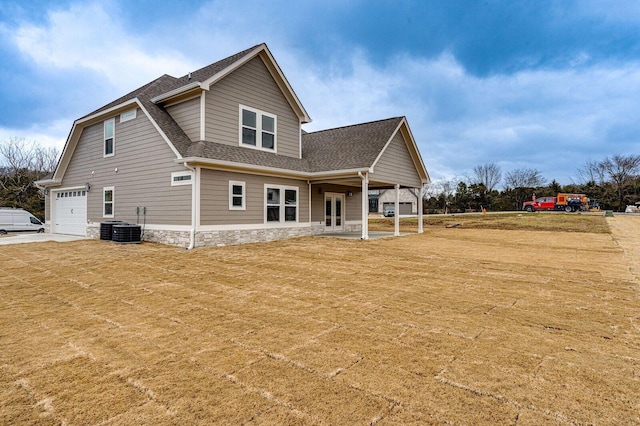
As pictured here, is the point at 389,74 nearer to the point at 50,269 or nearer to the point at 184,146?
the point at 184,146

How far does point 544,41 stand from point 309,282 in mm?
19301

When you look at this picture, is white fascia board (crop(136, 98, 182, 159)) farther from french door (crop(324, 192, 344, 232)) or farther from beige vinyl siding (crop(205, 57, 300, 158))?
french door (crop(324, 192, 344, 232))

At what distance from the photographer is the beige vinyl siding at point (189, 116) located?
12188 mm

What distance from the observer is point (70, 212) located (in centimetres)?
1700

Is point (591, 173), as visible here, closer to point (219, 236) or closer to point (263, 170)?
point (263, 170)

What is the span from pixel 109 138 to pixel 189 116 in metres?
4.71

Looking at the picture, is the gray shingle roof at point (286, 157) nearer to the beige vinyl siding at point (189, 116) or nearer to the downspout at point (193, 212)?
the beige vinyl siding at point (189, 116)

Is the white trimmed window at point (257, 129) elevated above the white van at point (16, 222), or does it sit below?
above

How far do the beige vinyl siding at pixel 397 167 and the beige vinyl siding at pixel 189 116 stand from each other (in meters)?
7.08

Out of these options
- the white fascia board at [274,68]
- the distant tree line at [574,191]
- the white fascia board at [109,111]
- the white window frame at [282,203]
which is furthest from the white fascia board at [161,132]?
the distant tree line at [574,191]

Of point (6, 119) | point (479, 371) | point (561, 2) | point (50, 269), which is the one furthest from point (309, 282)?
point (6, 119)

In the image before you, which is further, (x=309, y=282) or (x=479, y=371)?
(x=309, y=282)

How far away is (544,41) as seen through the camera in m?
17.6

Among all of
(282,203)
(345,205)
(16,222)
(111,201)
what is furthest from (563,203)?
(16,222)
